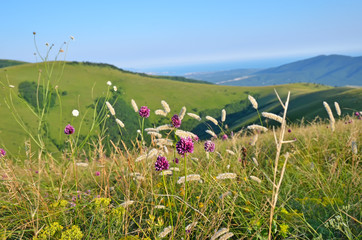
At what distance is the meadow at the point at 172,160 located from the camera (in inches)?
113

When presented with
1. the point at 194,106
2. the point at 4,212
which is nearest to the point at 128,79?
the point at 194,106

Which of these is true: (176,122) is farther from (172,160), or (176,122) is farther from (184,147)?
(172,160)

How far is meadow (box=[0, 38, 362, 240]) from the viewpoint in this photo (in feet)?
9.39

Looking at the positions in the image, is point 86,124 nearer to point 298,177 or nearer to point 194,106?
point 194,106

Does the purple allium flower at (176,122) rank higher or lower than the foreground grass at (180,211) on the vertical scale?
higher

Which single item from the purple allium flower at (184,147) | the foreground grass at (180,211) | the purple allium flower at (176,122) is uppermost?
the purple allium flower at (176,122)

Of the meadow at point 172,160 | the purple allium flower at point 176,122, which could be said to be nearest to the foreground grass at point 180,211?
the meadow at point 172,160

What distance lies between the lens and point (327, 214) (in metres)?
3.19

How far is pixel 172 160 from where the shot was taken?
15.5ft

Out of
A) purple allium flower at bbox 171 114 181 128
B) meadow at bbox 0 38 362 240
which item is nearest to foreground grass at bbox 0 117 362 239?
meadow at bbox 0 38 362 240

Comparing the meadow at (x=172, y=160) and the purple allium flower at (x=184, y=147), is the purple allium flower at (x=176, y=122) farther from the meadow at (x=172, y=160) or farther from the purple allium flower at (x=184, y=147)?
the purple allium flower at (x=184, y=147)

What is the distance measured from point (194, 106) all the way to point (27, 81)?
316 ft

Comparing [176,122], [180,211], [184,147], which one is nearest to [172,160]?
[180,211]

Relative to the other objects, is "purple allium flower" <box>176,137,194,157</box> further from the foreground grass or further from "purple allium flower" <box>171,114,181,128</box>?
"purple allium flower" <box>171,114,181,128</box>
